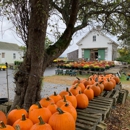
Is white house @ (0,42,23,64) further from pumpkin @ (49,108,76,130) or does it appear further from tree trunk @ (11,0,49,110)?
pumpkin @ (49,108,76,130)

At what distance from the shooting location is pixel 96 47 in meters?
26.2

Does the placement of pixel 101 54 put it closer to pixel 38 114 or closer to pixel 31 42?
pixel 31 42

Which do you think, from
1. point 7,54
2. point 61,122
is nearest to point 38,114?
point 61,122

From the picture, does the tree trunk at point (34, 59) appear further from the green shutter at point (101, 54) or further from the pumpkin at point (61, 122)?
the green shutter at point (101, 54)

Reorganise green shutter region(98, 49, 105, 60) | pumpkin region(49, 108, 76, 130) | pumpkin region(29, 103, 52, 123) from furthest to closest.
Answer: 1. green shutter region(98, 49, 105, 60)
2. pumpkin region(29, 103, 52, 123)
3. pumpkin region(49, 108, 76, 130)

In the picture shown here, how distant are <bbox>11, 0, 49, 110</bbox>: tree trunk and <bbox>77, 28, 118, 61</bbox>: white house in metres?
23.1

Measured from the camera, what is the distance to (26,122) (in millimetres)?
1665

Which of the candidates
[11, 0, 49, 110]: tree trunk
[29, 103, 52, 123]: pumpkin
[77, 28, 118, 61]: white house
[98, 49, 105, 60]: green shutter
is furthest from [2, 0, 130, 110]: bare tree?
[98, 49, 105, 60]: green shutter

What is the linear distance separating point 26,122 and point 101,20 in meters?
3.89

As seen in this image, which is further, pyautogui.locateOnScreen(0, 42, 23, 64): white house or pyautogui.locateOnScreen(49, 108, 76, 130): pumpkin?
pyautogui.locateOnScreen(0, 42, 23, 64): white house

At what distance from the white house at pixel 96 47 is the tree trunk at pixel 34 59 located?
75.6 ft

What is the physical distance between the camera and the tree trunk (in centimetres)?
251

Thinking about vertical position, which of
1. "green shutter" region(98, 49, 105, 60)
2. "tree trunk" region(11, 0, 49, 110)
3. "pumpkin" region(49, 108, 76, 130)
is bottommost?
"pumpkin" region(49, 108, 76, 130)

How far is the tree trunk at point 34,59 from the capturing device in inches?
98.7
